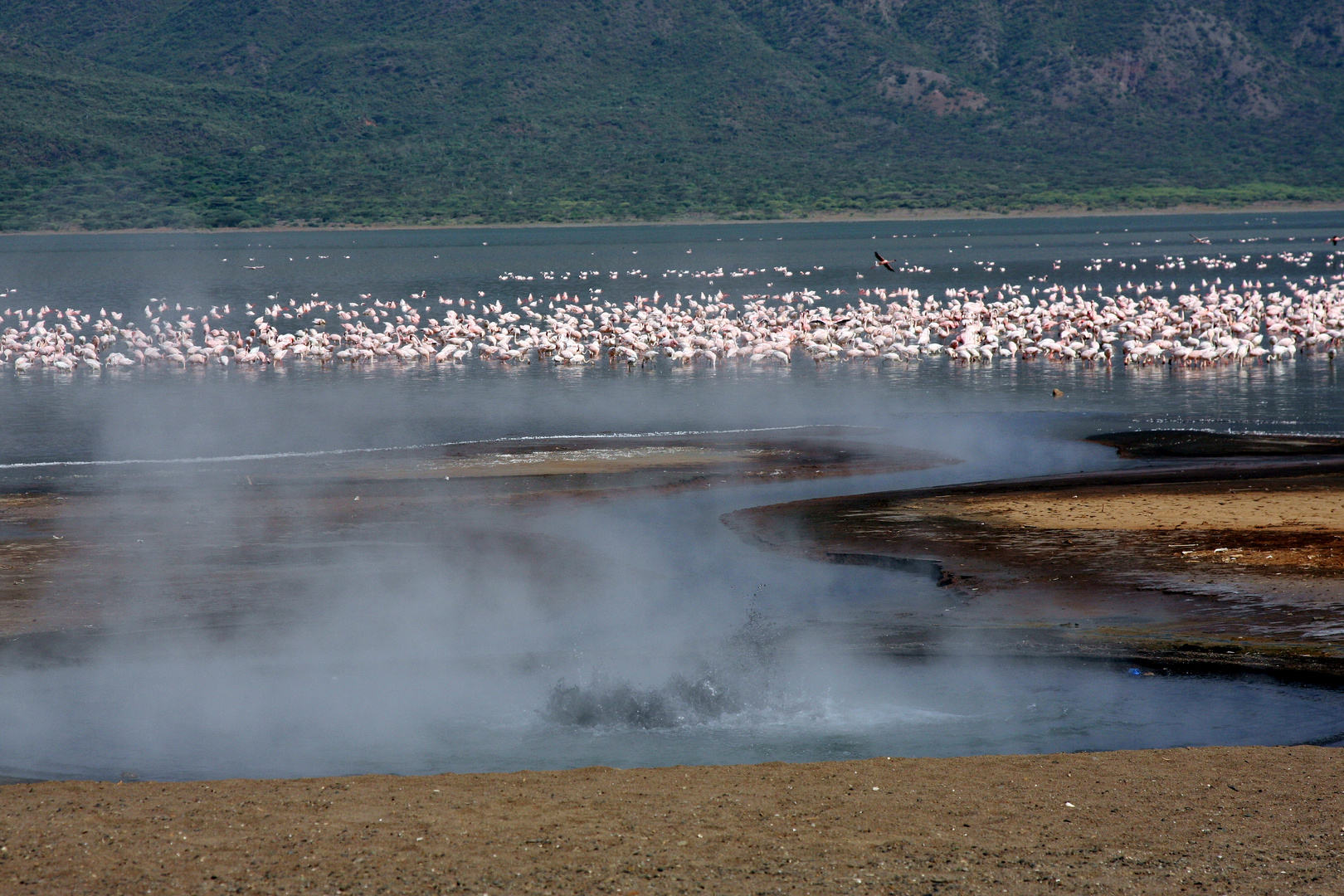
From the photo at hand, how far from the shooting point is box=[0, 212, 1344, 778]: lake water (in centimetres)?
869

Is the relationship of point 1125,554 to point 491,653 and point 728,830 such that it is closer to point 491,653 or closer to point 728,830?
point 491,653

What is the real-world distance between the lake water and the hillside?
102 meters

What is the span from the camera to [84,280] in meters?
71.2

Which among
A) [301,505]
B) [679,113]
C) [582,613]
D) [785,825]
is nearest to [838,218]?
[679,113]

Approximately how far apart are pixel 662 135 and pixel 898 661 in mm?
131924

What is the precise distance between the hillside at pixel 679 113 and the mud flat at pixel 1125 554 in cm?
11288

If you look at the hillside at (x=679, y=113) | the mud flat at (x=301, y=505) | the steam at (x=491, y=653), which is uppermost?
the hillside at (x=679, y=113)

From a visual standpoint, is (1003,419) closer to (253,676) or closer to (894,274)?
(253,676)

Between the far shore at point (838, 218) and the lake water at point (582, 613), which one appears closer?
the lake water at point (582, 613)

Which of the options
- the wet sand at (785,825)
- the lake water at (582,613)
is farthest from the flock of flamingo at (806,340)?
the wet sand at (785,825)

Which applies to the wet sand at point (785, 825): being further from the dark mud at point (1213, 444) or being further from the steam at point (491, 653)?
the dark mud at point (1213, 444)

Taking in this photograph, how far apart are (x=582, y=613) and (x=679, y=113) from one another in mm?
133470

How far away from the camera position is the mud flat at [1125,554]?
33.4 feet

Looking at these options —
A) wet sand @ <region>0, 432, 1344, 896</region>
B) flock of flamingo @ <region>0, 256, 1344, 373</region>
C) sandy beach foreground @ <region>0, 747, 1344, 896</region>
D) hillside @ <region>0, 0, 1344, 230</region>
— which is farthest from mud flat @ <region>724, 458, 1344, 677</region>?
hillside @ <region>0, 0, 1344, 230</region>
